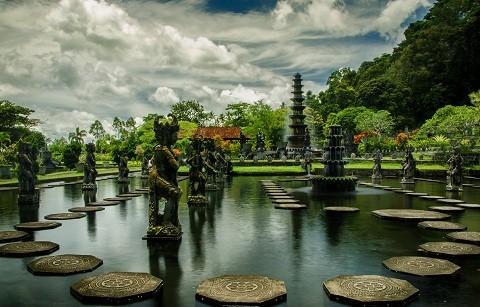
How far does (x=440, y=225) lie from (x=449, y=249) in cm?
331

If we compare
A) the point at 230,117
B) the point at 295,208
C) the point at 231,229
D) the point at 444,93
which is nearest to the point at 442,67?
the point at 444,93

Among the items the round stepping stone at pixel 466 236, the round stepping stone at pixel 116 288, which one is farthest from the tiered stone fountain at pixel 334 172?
the round stepping stone at pixel 116 288

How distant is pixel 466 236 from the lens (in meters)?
11.0

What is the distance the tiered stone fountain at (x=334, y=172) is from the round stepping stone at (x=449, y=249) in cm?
1485

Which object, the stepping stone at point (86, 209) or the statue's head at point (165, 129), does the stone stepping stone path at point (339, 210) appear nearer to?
the statue's head at point (165, 129)

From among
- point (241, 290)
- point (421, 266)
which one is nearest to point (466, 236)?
point (421, 266)

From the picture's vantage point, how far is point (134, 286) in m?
7.00

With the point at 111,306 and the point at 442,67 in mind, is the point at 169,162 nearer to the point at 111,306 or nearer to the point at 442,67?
the point at 111,306

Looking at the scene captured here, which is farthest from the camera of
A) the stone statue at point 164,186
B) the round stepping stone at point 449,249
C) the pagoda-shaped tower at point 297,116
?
the pagoda-shaped tower at point 297,116

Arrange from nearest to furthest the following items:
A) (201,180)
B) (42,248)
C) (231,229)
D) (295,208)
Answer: (42,248) < (231,229) < (295,208) < (201,180)

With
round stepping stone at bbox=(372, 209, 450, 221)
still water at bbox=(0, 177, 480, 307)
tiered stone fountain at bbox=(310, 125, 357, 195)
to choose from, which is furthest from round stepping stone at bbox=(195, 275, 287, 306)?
tiered stone fountain at bbox=(310, 125, 357, 195)

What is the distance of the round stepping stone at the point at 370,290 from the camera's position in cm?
637

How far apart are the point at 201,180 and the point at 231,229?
594cm

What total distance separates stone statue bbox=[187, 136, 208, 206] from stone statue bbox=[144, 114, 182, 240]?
6.90 m
